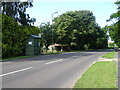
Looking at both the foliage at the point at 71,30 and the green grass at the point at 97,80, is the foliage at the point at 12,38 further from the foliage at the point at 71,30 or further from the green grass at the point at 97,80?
the foliage at the point at 71,30

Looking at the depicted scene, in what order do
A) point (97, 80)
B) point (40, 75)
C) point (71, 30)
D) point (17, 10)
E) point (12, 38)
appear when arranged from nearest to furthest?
point (97, 80), point (40, 75), point (12, 38), point (17, 10), point (71, 30)

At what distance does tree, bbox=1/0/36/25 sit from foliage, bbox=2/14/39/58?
382cm

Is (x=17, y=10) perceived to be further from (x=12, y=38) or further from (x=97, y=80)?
(x=97, y=80)

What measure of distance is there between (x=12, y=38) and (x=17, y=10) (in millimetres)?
8047

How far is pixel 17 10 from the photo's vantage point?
33.6 metres

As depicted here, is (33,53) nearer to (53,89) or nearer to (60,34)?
(60,34)

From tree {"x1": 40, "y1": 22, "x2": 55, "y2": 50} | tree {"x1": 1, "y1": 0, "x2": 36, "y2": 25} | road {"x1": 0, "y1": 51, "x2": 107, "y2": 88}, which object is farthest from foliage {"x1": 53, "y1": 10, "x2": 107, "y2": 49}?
road {"x1": 0, "y1": 51, "x2": 107, "y2": 88}

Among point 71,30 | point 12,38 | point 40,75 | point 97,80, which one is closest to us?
point 97,80

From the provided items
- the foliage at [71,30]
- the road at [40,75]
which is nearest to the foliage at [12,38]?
the road at [40,75]

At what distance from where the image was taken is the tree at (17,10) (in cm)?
3081

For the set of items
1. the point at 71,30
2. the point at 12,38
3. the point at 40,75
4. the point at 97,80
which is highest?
the point at 71,30

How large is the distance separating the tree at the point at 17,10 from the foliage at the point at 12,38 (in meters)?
3.82

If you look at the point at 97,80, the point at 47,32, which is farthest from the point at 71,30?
the point at 97,80

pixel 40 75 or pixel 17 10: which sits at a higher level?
pixel 17 10
